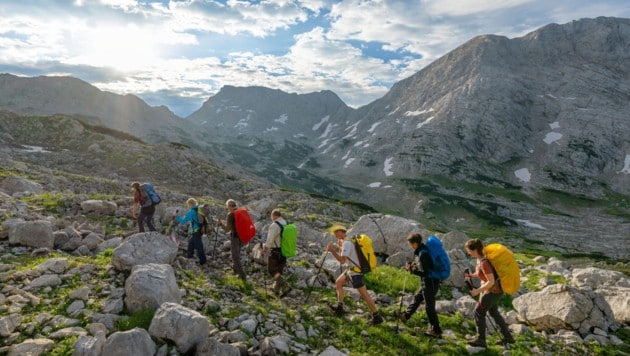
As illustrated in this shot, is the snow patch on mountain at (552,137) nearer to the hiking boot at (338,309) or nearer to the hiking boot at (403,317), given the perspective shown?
the hiking boot at (403,317)

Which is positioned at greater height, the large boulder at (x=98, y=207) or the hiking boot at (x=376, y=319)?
the large boulder at (x=98, y=207)

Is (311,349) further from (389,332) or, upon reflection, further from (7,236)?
(7,236)

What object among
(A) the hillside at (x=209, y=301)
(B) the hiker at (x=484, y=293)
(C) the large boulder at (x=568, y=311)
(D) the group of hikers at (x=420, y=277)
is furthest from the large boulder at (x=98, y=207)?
(C) the large boulder at (x=568, y=311)

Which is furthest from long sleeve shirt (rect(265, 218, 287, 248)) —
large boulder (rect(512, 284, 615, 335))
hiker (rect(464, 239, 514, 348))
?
large boulder (rect(512, 284, 615, 335))

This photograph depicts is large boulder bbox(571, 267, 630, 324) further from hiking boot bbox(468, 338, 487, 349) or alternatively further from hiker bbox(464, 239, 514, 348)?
hiking boot bbox(468, 338, 487, 349)

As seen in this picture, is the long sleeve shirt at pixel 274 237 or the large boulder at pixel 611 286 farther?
the long sleeve shirt at pixel 274 237

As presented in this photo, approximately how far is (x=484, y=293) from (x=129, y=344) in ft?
31.9

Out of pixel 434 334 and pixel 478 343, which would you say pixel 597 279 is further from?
pixel 434 334

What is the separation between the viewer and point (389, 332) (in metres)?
11.1

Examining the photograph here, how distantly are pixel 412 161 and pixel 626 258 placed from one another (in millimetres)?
118965

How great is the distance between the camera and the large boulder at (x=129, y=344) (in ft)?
23.7

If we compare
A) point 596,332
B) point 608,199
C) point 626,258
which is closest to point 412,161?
point 608,199

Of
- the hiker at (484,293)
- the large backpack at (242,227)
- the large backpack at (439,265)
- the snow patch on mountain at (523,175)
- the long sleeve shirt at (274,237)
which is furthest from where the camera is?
the snow patch on mountain at (523,175)

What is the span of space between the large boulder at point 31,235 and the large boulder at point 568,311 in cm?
1840
